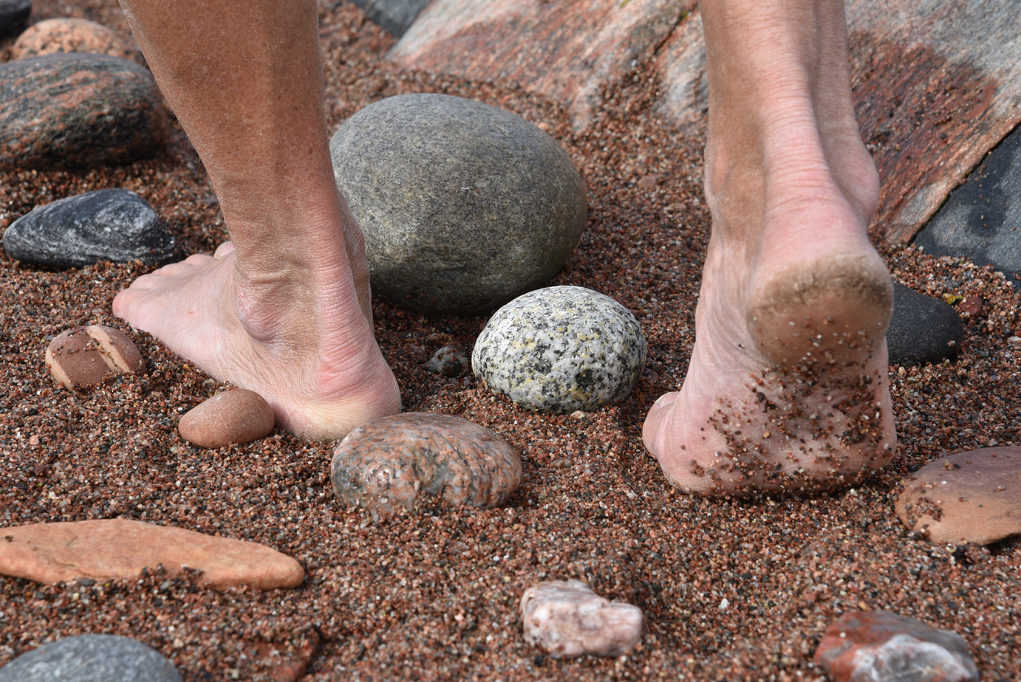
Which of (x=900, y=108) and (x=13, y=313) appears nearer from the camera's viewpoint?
(x=13, y=313)

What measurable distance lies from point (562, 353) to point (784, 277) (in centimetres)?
94

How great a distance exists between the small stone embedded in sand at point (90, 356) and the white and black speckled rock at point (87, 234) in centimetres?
68

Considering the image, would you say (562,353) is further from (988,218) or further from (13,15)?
(13,15)

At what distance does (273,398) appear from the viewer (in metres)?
2.48

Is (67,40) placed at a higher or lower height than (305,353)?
higher

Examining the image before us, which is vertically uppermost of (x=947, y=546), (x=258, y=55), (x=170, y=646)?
(x=258, y=55)

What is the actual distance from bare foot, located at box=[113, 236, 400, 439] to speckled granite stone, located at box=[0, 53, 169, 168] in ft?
5.09

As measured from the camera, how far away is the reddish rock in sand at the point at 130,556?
178 cm

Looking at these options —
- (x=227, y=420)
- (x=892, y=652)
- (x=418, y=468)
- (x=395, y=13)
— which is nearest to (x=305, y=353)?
(x=227, y=420)

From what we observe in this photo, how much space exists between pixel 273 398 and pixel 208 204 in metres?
1.62

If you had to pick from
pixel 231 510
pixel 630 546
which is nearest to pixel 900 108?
pixel 630 546

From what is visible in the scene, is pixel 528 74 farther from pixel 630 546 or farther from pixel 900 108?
pixel 630 546

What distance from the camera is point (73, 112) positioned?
12.3 ft

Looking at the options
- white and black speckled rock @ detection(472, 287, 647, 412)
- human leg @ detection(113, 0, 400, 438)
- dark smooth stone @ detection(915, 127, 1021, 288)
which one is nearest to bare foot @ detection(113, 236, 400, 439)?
human leg @ detection(113, 0, 400, 438)
